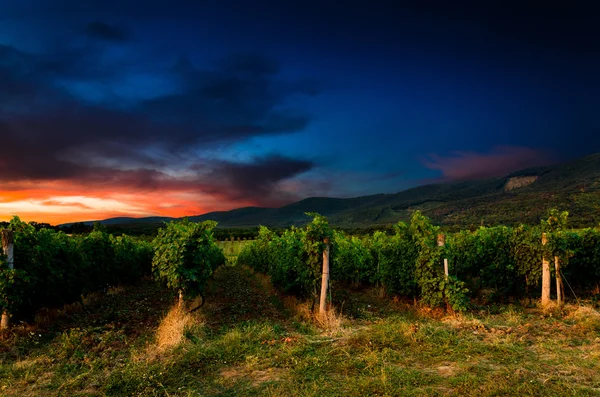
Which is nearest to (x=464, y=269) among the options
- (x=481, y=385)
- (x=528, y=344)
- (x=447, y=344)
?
(x=528, y=344)

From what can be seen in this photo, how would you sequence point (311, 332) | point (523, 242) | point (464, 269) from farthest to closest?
point (464, 269), point (523, 242), point (311, 332)

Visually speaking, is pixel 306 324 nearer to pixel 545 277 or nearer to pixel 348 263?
pixel 545 277

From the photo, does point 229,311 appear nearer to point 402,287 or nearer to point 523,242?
point 402,287

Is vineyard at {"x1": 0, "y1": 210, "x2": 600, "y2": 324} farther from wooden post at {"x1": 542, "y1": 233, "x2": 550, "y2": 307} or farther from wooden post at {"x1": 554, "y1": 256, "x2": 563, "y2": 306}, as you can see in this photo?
wooden post at {"x1": 542, "y1": 233, "x2": 550, "y2": 307}

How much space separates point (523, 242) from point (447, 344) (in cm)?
995

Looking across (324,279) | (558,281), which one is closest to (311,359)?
(324,279)

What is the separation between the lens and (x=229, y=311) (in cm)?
1350

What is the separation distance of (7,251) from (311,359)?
31.4ft

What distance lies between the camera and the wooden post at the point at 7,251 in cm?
972

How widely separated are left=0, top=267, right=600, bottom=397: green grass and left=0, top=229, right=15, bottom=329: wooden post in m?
0.45

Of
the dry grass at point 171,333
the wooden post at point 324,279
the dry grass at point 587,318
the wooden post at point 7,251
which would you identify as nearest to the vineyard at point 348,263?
the wooden post at point 7,251

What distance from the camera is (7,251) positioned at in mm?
9961

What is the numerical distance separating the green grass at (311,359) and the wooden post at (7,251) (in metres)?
0.45

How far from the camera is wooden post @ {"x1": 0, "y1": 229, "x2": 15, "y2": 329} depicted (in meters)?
9.72
